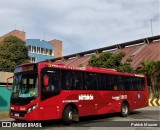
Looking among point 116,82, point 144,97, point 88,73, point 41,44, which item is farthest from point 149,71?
point 41,44

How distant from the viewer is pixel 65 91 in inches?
566

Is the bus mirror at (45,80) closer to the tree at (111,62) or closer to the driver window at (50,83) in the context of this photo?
the driver window at (50,83)

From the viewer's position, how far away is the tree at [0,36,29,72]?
132ft

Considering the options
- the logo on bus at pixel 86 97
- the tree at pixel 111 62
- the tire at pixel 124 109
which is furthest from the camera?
the tree at pixel 111 62

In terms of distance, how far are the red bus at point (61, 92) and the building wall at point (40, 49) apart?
4502 centimetres

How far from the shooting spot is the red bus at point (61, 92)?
13172 millimetres

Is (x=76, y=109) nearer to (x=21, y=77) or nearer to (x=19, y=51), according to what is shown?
(x=21, y=77)

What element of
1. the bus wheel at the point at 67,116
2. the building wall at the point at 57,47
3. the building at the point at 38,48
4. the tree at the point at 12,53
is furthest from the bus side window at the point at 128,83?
the building wall at the point at 57,47

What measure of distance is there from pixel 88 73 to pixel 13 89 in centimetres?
418

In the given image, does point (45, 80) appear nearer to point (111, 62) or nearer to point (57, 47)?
point (111, 62)

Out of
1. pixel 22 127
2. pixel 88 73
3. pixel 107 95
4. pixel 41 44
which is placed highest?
pixel 41 44

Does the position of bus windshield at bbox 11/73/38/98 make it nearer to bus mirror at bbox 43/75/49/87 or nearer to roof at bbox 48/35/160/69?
bus mirror at bbox 43/75/49/87

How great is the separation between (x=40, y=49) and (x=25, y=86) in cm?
5122

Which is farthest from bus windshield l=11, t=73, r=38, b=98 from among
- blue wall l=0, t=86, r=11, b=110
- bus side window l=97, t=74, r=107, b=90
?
blue wall l=0, t=86, r=11, b=110
